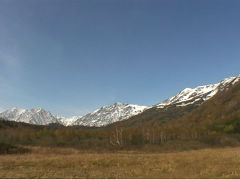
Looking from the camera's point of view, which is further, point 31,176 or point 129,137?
point 129,137

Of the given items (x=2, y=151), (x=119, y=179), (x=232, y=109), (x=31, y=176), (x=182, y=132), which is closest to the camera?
(x=119, y=179)

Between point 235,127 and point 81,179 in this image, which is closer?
point 81,179

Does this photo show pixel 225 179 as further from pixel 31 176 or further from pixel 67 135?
pixel 67 135

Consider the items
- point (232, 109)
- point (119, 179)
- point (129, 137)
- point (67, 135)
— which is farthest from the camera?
point (232, 109)

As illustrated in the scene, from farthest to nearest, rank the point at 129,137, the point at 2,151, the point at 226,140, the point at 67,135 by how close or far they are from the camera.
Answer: the point at 67,135 < the point at 129,137 < the point at 226,140 < the point at 2,151

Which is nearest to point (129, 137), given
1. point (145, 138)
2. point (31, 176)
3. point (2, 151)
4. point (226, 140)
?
point (145, 138)

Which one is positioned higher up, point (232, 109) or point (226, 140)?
point (232, 109)

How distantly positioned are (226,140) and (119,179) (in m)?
89.6

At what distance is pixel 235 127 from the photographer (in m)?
132

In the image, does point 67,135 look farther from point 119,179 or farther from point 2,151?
point 119,179

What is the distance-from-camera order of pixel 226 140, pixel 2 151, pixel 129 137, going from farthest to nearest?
pixel 129 137 → pixel 226 140 → pixel 2 151

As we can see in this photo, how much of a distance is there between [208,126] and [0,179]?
529 ft

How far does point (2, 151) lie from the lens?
48.8 meters

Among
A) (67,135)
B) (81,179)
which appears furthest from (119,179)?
(67,135)
